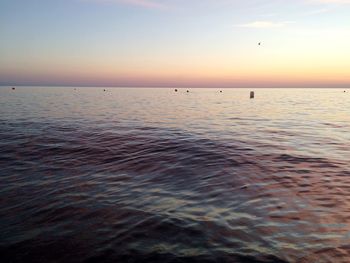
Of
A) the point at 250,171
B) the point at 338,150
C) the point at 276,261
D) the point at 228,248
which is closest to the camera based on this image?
the point at 276,261

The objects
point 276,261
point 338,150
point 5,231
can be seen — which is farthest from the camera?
point 338,150

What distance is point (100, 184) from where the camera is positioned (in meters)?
9.55

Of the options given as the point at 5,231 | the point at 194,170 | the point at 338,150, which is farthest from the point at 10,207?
the point at 338,150

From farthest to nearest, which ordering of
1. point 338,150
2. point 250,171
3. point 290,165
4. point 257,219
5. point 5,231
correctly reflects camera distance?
point 338,150, point 290,165, point 250,171, point 257,219, point 5,231

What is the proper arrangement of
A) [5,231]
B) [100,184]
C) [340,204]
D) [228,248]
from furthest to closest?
1. [100,184]
2. [340,204]
3. [5,231]
4. [228,248]

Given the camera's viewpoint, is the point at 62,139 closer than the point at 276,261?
No

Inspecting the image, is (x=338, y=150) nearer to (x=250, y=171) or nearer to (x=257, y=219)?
(x=250, y=171)

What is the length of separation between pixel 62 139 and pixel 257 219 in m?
15.3

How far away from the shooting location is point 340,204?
24.9 feet

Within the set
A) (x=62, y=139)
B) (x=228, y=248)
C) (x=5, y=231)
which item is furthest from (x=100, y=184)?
(x=62, y=139)

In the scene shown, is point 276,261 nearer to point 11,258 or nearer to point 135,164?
point 11,258

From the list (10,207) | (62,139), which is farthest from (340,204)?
(62,139)

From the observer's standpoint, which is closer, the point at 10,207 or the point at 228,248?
the point at 228,248

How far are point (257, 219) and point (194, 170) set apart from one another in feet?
15.6
